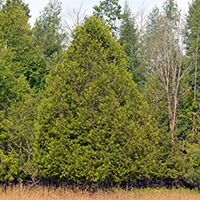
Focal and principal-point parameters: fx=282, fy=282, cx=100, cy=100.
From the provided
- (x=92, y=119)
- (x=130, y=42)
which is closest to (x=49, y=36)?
(x=130, y=42)

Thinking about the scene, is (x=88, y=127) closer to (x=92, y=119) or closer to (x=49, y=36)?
(x=92, y=119)

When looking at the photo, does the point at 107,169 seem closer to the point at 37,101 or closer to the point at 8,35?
the point at 37,101

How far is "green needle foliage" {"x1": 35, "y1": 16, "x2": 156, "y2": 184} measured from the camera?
10.4m

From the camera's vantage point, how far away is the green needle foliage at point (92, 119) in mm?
10445

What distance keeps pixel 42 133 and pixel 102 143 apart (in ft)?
7.87

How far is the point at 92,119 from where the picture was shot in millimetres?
10531

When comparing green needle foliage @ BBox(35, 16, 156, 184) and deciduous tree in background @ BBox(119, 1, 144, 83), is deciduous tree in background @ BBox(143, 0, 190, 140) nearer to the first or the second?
deciduous tree in background @ BBox(119, 1, 144, 83)

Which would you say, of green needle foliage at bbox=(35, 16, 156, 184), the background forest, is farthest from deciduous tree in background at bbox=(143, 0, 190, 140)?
green needle foliage at bbox=(35, 16, 156, 184)

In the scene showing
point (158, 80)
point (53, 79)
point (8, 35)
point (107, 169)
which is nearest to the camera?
point (107, 169)

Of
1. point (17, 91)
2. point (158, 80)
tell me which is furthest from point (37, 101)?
point (158, 80)

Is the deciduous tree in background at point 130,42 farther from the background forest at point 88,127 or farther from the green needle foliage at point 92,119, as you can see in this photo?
the green needle foliage at point 92,119

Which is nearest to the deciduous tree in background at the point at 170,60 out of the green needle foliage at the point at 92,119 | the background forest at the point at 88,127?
the background forest at the point at 88,127

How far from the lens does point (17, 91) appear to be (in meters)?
16.3

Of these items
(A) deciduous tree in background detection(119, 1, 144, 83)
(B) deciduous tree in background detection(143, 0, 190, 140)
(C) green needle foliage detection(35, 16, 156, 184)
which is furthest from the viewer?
(A) deciduous tree in background detection(119, 1, 144, 83)
